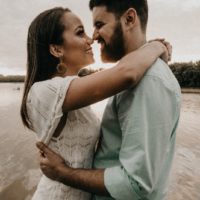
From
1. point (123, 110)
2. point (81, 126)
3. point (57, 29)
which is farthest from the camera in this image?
point (57, 29)

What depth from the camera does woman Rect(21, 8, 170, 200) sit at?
172 cm

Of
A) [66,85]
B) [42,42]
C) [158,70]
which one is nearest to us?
[158,70]

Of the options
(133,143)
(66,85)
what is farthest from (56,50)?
(133,143)

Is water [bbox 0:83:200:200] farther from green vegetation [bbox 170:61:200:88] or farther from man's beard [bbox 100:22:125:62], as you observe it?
green vegetation [bbox 170:61:200:88]

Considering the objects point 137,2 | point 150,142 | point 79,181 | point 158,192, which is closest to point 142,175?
point 150,142

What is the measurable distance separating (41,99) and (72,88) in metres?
0.22

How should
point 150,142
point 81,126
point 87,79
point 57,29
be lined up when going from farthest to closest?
1. point 57,29
2. point 81,126
3. point 87,79
4. point 150,142

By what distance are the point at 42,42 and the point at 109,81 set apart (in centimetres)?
76

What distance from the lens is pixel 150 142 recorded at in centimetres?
152

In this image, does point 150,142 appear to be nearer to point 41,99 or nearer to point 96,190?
point 96,190

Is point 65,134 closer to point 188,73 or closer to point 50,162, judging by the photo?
point 50,162

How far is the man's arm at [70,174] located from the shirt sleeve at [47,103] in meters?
0.10

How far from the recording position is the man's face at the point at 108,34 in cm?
203

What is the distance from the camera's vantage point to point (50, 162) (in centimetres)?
194
